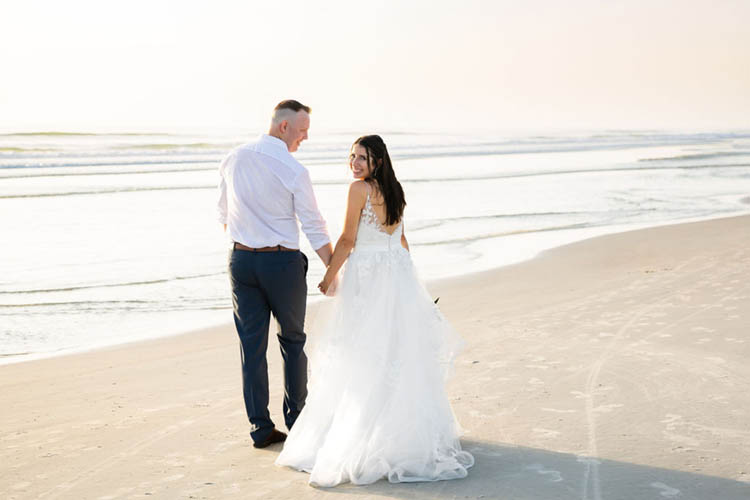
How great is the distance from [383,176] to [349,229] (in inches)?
13.4

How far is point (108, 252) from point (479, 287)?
19.3 ft

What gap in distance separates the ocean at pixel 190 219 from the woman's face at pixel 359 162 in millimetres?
4088

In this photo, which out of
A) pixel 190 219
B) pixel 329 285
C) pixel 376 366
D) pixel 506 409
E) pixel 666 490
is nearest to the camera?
pixel 666 490

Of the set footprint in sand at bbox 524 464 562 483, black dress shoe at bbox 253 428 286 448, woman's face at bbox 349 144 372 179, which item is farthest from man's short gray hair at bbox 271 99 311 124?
footprint in sand at bbox 524 464 562 483

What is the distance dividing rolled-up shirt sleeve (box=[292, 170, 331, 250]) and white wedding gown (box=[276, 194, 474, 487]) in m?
0.22

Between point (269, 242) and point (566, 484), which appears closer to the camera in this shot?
point (566, 484)

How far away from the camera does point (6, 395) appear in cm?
605

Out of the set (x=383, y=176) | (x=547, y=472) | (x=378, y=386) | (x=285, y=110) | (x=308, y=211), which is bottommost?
(x=547, y=472)

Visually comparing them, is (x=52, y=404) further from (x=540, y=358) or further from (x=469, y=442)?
(x=540, y=358)

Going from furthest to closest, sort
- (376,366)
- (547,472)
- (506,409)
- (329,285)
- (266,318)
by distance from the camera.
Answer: (506,409), (266,318), (329,285), (376,366), (547,472)

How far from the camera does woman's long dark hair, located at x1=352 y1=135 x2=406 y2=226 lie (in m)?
4.42

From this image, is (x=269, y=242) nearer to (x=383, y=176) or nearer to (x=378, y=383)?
(x=383, y=176)

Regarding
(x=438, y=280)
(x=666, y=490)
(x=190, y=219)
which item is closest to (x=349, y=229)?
(x=666, y=490)

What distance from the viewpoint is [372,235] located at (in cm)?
454
